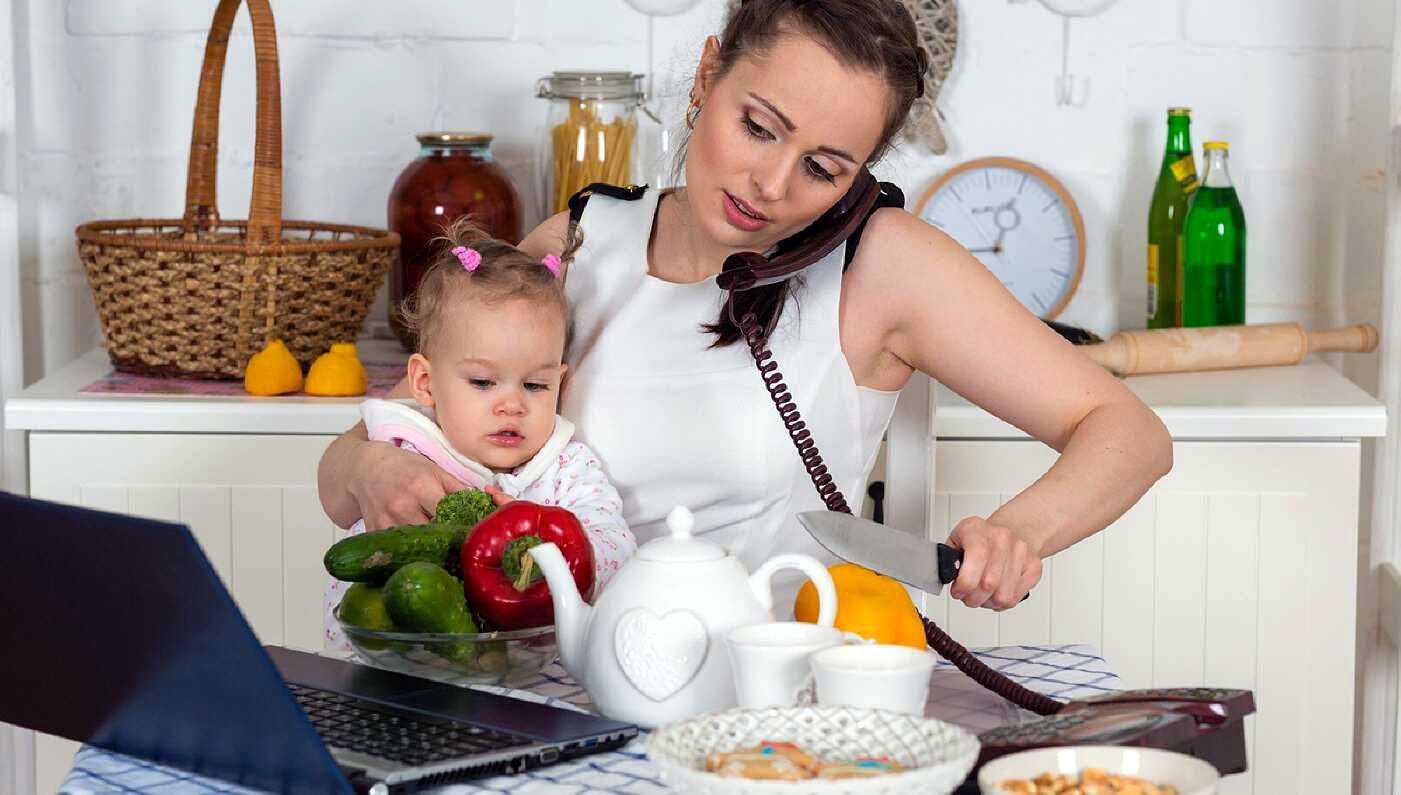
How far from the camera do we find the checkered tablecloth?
1.05 metres

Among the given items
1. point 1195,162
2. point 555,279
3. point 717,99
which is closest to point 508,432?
point 555,279

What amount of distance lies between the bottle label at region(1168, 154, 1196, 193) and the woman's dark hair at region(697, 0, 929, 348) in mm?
1109

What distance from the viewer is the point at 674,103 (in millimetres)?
2672

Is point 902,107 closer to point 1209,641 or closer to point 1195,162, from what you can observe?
point 1209,641

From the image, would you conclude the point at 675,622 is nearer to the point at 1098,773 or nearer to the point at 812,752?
the point at 812,752

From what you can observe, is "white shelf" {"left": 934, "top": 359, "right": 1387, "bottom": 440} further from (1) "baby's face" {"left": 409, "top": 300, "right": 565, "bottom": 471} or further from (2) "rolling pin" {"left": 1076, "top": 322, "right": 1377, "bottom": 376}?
(1) "baby's face" {"left": 409, "top": 300, "right": 565, "bottom": 471}

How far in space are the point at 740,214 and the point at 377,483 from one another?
407 mm

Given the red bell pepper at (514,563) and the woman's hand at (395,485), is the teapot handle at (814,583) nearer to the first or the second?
the red bell pepper at (514,563)

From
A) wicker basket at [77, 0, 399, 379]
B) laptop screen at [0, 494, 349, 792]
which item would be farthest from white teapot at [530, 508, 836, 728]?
wicker basket at [77, 0, 399, 379]

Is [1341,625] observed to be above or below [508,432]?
below

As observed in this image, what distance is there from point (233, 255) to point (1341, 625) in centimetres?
159

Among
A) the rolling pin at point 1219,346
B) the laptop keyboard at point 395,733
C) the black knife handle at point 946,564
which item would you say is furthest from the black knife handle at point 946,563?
the rolling pin at point 1219,346

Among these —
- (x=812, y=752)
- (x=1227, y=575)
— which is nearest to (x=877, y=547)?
(x=812, y=752)

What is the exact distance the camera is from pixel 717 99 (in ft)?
5.02
